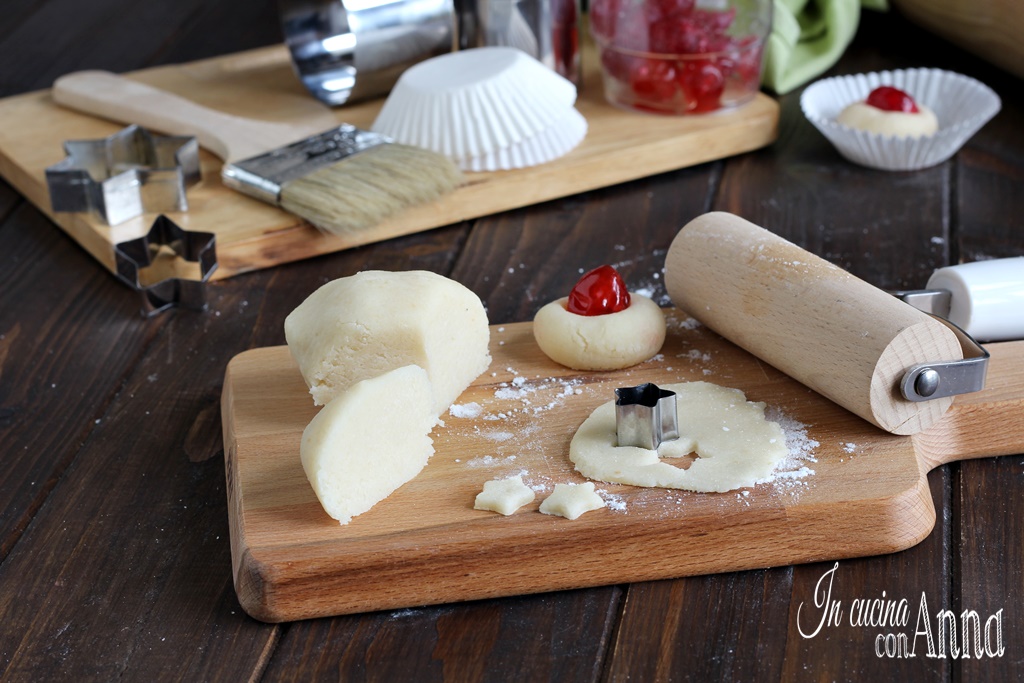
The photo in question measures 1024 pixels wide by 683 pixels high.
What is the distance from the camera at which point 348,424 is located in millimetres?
892

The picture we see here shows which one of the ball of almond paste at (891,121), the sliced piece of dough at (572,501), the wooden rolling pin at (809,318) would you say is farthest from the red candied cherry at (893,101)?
the sliced piece of dough at (572,501)

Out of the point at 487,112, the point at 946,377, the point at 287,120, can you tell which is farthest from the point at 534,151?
the point at 946,377

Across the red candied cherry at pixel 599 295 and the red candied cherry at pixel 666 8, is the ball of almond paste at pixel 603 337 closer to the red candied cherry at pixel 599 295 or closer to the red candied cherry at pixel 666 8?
the red candied cherry at pixel 599 295

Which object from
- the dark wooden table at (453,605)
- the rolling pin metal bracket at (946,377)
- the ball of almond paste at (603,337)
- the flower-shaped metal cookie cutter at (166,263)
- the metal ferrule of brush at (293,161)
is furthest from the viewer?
the metal ferrule of brush at (293,161)

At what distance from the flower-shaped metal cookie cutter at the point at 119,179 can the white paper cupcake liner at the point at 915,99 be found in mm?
904

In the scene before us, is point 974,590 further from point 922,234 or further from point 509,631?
point 922,234

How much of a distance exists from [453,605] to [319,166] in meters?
0.78

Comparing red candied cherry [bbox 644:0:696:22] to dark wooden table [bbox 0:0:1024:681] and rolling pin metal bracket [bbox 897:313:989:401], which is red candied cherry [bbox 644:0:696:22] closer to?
dark wooden table [bbox 0:0:1024:681]

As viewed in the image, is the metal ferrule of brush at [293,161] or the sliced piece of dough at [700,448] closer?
the sliced piece of dough at [700,448]

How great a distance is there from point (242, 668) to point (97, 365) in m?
0.55

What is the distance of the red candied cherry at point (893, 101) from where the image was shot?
159 cm

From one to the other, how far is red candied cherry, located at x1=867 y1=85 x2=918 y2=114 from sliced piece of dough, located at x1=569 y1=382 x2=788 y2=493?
75 centimetres

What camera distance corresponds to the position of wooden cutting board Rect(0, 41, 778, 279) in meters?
1.45

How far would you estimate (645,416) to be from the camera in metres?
0.95
